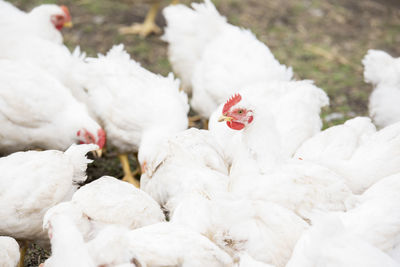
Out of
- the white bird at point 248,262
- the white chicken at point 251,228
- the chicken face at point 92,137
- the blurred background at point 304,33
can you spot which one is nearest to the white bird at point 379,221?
the white chicken at point 251,228

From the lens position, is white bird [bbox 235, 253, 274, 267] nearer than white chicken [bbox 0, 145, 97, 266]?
Yes

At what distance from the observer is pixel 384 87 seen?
131 inches

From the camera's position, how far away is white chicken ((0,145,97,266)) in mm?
2244

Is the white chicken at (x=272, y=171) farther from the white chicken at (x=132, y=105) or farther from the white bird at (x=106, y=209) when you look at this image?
the white chicken at (x=132, y=105)

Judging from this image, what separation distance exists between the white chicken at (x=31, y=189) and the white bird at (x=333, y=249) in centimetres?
127

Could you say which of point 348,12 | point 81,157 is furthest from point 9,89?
point 348,12

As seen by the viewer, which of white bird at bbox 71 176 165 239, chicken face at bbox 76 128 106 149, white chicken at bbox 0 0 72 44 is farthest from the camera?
white chicken at bbox 0 0 72 44

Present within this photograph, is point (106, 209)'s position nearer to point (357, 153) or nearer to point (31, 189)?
point (31, 189)

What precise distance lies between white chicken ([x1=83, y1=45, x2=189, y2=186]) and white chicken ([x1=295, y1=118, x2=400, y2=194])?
95 cm

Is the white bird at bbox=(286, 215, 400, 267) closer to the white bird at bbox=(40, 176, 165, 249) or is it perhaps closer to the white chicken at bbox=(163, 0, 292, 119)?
the white bird at bbox=(40, 176, 165, 249)

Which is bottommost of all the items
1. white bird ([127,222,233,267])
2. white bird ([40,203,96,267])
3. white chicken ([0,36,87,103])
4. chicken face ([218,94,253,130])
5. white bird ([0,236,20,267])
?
white bird ([0,236,20,267])

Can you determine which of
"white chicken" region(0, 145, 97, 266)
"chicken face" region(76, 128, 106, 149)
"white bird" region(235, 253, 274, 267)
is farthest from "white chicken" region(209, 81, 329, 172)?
"white chicken" region(0, 145, 97, 266)

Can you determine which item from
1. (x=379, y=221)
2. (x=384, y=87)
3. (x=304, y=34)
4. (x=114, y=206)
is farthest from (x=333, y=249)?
A: (x=304, y=34)

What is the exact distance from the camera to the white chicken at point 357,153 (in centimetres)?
245
